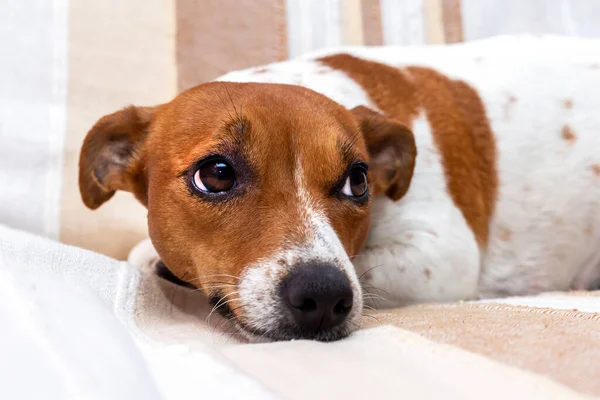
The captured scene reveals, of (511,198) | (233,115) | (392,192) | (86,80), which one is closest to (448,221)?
(392,192)

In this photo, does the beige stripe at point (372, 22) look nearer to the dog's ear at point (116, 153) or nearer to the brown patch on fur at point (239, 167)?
the brown patch on fur at point (239, 167)

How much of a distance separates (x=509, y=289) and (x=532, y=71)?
971 millimetres

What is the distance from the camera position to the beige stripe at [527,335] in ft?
3.37

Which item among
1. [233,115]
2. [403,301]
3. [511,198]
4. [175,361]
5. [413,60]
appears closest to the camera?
[175,361]

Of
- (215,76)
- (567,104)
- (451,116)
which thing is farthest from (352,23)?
(567,104)

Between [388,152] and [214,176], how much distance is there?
816 mm

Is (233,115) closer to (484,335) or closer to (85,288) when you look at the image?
(85,288)

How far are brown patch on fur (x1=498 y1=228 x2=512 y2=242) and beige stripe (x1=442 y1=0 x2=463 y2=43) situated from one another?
1620mm

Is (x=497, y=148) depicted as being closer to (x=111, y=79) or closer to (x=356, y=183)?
(x=356, y=183)

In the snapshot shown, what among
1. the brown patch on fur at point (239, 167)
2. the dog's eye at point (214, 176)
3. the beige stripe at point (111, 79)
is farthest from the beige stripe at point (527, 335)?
the beige stripe at point (111, 79)

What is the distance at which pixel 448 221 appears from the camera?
2.24m

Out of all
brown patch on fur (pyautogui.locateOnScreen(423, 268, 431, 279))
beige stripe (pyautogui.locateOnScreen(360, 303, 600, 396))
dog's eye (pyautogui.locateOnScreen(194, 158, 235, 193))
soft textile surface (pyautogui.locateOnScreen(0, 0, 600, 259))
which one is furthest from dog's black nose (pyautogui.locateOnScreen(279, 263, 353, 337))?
soft textile surface (pyautogui.locateOnScreen(0, 0, 600, 259))

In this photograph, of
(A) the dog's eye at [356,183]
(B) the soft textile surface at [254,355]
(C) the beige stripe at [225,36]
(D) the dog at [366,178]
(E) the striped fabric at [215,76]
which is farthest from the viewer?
(C) the beige stripe at [225,36]

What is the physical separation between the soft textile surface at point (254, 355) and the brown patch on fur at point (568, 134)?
1256 millimetres
